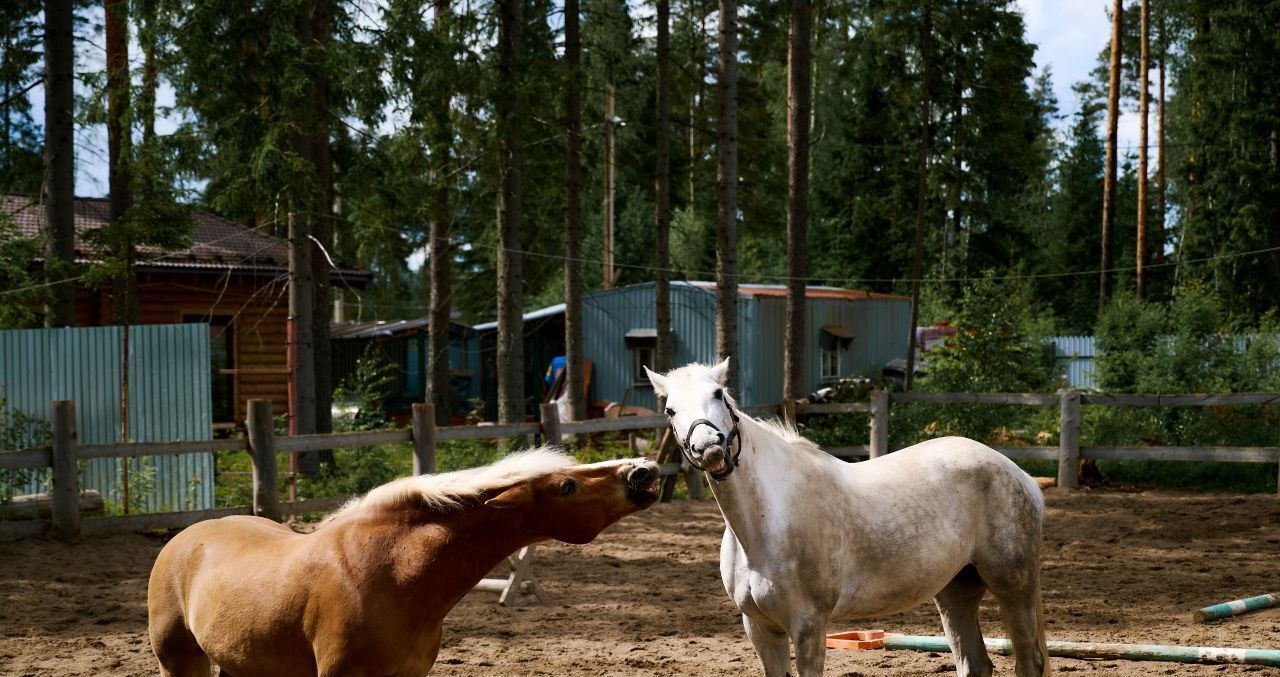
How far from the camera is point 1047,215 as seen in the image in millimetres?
36188

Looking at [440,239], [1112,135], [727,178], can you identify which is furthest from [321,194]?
[1112,135]

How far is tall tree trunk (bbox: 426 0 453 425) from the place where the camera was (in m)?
13.4

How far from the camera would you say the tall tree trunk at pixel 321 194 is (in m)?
10.8

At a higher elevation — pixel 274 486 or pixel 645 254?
pixel 645 254

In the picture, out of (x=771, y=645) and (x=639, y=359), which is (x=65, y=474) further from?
(x=639, y=359)

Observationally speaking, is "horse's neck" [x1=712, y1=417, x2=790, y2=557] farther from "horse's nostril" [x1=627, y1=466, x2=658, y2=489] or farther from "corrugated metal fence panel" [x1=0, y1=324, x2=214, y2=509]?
"corrugated metal fence panel" [x1=0, y1=324, x2=214, y2=509]

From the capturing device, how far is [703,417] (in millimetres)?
3697

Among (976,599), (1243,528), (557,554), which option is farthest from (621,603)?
(1243,528)

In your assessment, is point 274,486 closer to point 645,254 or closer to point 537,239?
point 537,239

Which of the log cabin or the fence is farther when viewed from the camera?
the log cabin

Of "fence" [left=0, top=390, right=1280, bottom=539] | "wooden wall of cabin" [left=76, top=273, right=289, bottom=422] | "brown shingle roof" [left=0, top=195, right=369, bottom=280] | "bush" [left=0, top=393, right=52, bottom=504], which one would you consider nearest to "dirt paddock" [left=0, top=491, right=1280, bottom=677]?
"fence" [left=0, top=390, right=1280, bottom=539]

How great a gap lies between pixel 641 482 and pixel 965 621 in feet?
8.45

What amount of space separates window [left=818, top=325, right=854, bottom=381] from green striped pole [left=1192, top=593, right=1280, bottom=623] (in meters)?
16.2

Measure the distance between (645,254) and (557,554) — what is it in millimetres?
22882
